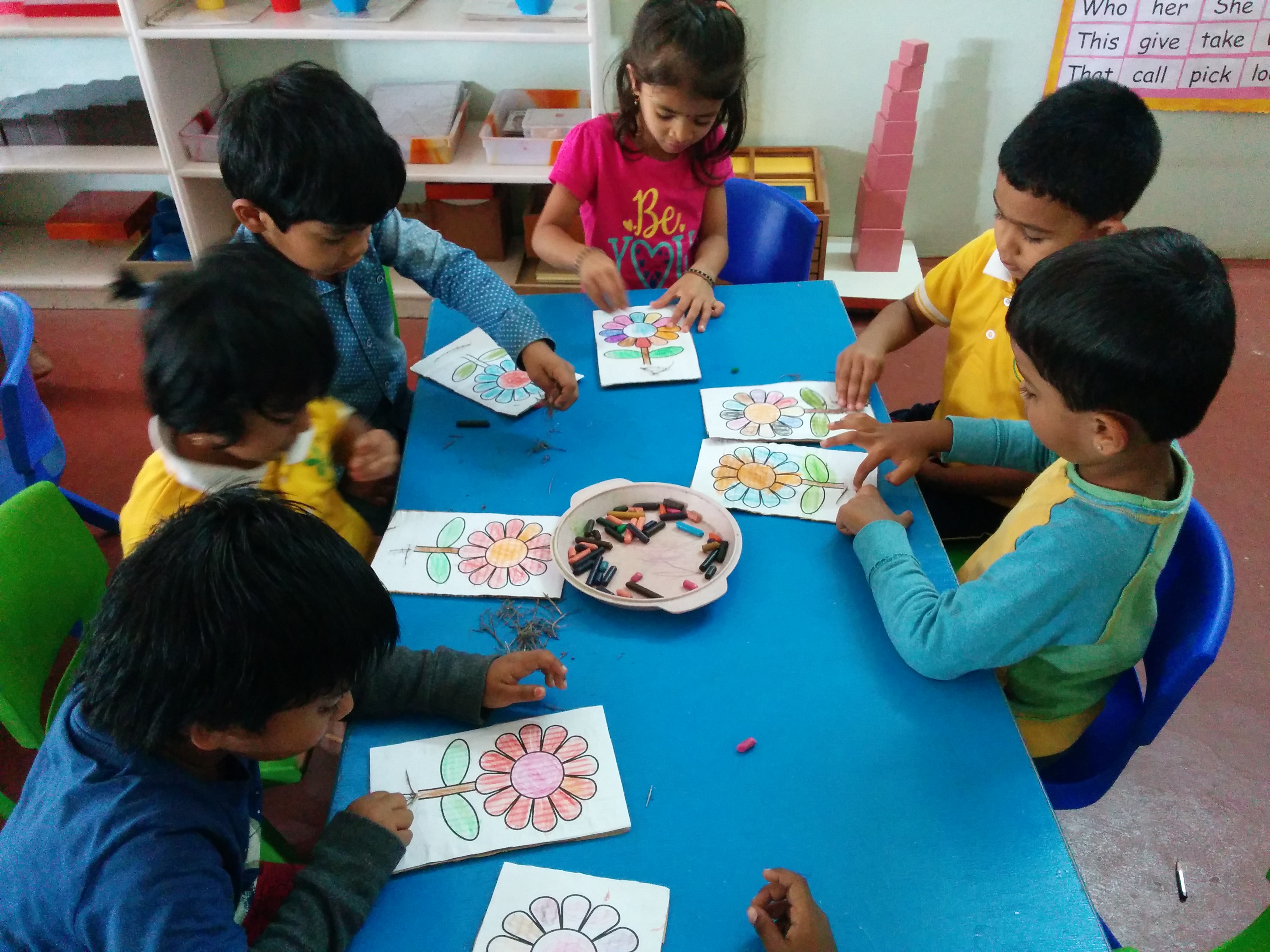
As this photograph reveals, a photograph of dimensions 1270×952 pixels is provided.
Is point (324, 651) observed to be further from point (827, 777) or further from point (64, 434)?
point (64, 434)

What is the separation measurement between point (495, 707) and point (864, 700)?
1.27ft

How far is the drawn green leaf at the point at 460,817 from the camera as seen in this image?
846 millimetres

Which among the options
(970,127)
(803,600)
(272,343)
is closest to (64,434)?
(272,343)

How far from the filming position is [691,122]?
5.29 ft

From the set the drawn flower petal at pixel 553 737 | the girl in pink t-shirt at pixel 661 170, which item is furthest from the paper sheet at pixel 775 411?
the drawn flower petal at pixel 553 737

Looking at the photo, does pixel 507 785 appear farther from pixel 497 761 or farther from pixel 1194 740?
pixel 1194 740

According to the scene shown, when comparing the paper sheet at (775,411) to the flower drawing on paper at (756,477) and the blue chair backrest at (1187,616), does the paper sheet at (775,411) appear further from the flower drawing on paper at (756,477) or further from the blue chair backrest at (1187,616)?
the blue chair backrest at (1187,616)

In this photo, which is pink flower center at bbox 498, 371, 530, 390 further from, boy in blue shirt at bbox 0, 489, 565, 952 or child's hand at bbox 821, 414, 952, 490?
boy in blue shirt at bbox 0, 489, 565, 952

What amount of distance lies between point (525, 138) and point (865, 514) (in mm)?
2062

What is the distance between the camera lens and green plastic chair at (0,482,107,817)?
1.03 meters

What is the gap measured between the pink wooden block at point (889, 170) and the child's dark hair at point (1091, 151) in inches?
60.9

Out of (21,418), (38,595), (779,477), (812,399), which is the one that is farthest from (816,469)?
(21,418)

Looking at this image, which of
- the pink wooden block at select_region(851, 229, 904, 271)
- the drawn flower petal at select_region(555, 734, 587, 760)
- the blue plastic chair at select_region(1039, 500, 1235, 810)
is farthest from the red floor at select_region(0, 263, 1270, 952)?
the drawn flower petal at select_region(555, 734, 587, 760)

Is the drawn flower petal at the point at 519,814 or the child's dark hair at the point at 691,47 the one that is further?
the child's dark hair at the point at 691,47
